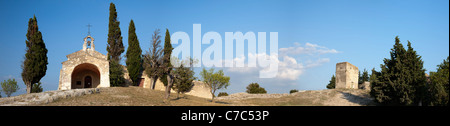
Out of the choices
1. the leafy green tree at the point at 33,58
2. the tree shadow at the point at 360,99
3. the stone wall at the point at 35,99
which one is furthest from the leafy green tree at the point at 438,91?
the leafy green tree at the point at 33,58

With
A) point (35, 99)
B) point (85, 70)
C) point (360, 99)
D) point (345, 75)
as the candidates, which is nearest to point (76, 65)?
point (85, 70)

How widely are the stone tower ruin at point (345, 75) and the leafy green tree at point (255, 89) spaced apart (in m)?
16.2

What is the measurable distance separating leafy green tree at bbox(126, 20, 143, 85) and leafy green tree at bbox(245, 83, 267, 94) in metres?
19.8

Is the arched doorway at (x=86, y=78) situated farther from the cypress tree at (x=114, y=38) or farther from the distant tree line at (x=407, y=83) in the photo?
the distant tree line at (x=407, y=83)

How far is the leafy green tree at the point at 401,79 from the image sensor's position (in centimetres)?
1897

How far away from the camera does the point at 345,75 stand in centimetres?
3038

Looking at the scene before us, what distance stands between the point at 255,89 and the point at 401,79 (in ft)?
92.3

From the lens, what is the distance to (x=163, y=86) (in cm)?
3481

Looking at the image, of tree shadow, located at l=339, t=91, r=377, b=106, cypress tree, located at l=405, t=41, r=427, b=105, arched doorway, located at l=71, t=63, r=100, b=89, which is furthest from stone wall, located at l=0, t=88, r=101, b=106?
cypress tree, located at l=405, t=41, r=427, b=105

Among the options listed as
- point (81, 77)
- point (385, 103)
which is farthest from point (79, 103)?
point (385, 103)

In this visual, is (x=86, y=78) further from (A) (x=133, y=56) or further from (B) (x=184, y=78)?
(B) (x=184, y=78)

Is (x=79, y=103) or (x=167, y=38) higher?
(x=167, y=38)
